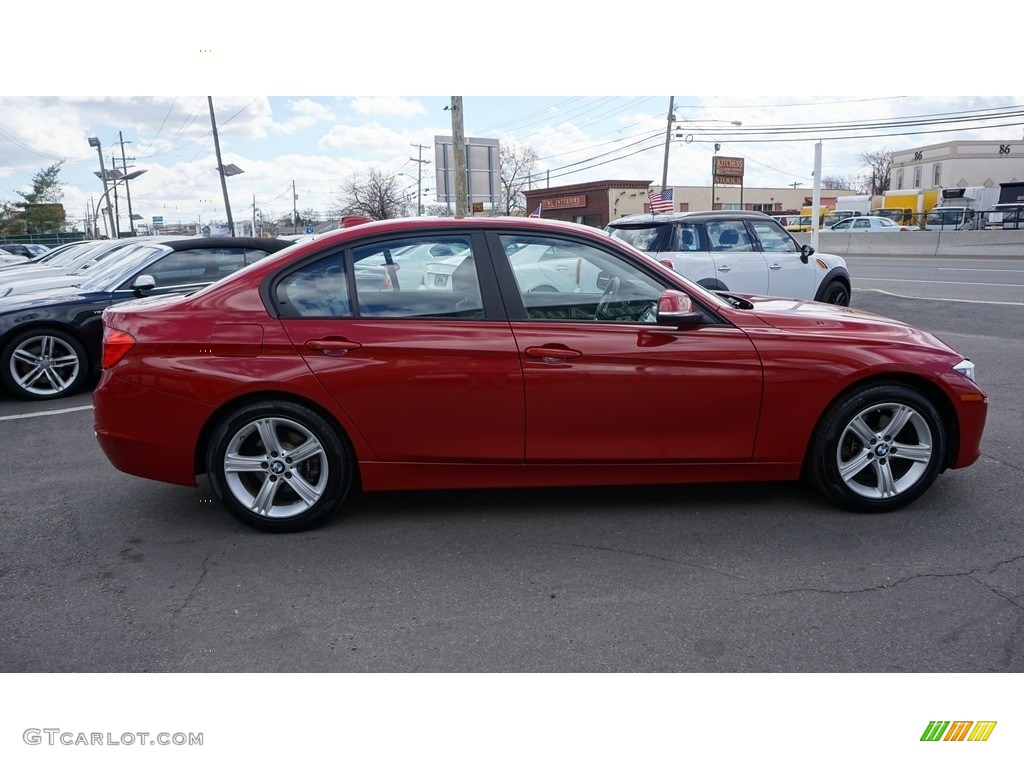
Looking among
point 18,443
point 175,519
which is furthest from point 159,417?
point 18,443

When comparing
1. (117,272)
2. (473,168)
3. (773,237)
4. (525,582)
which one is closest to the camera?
(525,582)

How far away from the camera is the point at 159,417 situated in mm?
4121

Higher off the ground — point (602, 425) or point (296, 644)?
point (602, 425)

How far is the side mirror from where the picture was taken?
403 cm

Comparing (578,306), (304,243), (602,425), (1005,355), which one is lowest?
(1005,355)

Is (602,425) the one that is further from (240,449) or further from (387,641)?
(240,449)

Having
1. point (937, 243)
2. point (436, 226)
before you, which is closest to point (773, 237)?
point (436, 226)

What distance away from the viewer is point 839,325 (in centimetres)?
438

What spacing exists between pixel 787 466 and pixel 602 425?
105 cm

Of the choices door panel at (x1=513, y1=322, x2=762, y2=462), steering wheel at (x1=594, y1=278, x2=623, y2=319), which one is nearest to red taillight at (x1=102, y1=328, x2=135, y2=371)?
door panel at (x1=513, y1=322, x2=762, y2=462)

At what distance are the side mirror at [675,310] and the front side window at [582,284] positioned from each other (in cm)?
14

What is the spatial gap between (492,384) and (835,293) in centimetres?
885

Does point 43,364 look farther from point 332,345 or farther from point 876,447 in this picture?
point 876,447

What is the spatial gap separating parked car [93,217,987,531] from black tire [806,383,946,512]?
0.04ft
